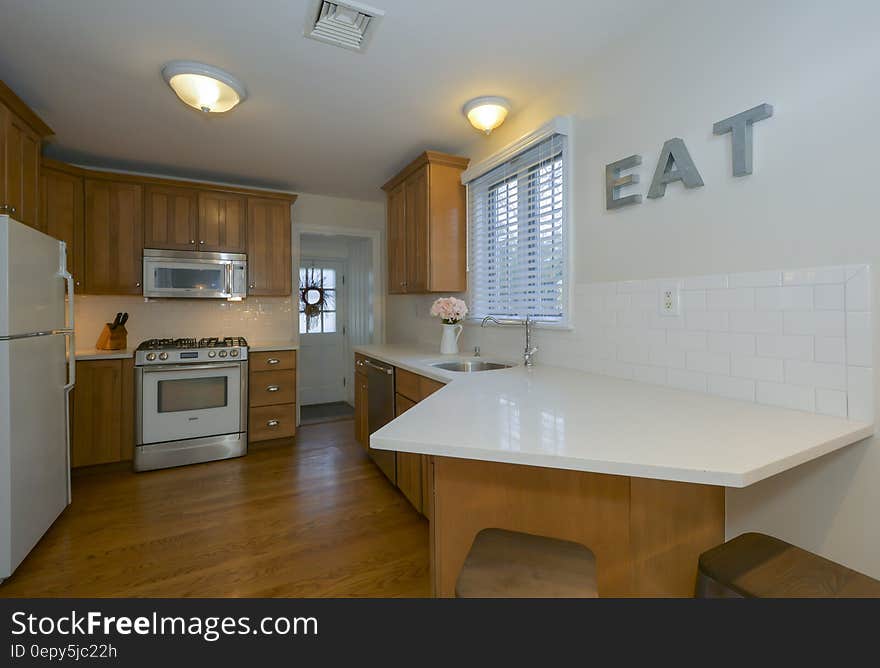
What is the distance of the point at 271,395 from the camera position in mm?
3695

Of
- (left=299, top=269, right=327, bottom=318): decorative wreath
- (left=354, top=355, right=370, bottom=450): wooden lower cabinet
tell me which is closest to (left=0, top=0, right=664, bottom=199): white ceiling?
(left=354, top=355, right=370, bottom=450): wooden lower cabinet

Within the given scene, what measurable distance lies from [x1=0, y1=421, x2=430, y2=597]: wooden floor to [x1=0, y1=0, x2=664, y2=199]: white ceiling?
2387 mm

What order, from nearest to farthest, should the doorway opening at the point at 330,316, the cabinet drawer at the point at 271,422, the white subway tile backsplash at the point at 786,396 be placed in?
the white subway tile backsplash at the point at 786,396 → the cabinet drawer at the point at 271,422 → the doorway opening at the point at 330,316

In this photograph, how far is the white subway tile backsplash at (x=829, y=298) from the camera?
3.89ft

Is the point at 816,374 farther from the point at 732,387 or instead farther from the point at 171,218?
the point at 171,218

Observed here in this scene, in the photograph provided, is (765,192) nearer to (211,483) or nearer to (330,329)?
(211,483)

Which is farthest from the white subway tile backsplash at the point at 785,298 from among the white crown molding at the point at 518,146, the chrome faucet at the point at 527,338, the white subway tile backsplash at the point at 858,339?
the white crown molding at the point at 518,146

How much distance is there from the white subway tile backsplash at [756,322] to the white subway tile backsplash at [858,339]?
169mm

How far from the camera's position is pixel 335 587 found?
1.81m

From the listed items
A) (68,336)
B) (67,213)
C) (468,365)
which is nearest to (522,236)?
(468,365)

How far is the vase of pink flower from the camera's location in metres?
2.89

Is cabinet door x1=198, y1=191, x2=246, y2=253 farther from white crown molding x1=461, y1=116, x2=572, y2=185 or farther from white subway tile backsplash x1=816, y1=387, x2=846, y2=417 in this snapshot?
white subway tile backsplash x1=816, y1=387, x2=846, y2=417

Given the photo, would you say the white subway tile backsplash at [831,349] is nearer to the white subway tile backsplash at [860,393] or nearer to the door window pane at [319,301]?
the white subway tile backsplash at [860,393]
